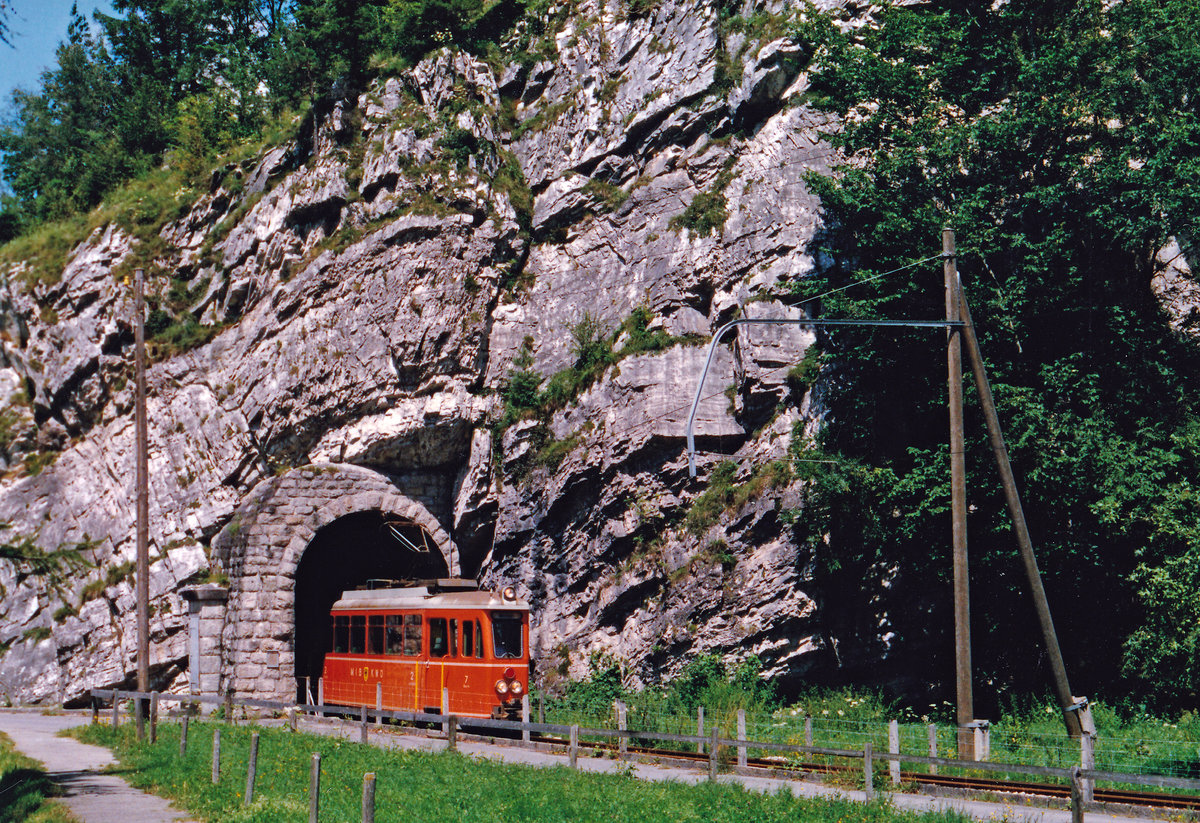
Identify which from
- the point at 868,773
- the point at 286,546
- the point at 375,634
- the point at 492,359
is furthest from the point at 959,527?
the point at 286,546

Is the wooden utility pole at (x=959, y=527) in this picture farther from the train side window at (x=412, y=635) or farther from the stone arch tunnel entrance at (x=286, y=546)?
the stone arch tunnel entrance at (x=286, y=546)

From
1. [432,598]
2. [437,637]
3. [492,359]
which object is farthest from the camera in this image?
[492,359]

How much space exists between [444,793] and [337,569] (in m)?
20.6

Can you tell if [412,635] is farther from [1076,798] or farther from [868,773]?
[1076,798]

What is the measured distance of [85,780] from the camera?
16062 millimetres

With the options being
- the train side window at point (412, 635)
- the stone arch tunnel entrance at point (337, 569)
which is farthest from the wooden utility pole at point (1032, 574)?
the stone arch tunnel entrance at point (337, 569)

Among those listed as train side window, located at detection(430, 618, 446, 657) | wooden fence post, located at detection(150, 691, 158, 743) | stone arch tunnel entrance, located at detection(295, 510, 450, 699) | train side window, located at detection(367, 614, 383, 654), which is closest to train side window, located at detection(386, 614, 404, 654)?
train side window, located at detection(367, 614, 383, 654)

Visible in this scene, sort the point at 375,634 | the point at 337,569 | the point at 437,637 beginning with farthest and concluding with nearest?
the point at 337,569, the point at 375,634, the point at 437,637

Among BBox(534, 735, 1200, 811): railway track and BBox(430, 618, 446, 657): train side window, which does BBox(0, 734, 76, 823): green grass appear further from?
BBox(534, 735, 1200, 811): railway track

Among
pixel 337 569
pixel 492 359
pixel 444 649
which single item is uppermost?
pixel 492 359

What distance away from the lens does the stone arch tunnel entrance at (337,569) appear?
32031mm

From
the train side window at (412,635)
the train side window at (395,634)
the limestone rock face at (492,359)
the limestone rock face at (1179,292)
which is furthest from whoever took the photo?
the limestone rock face at (492,359)

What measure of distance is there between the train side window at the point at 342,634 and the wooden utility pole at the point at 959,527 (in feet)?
50.7

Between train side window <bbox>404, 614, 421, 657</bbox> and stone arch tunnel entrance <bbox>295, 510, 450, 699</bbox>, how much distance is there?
7364mm
